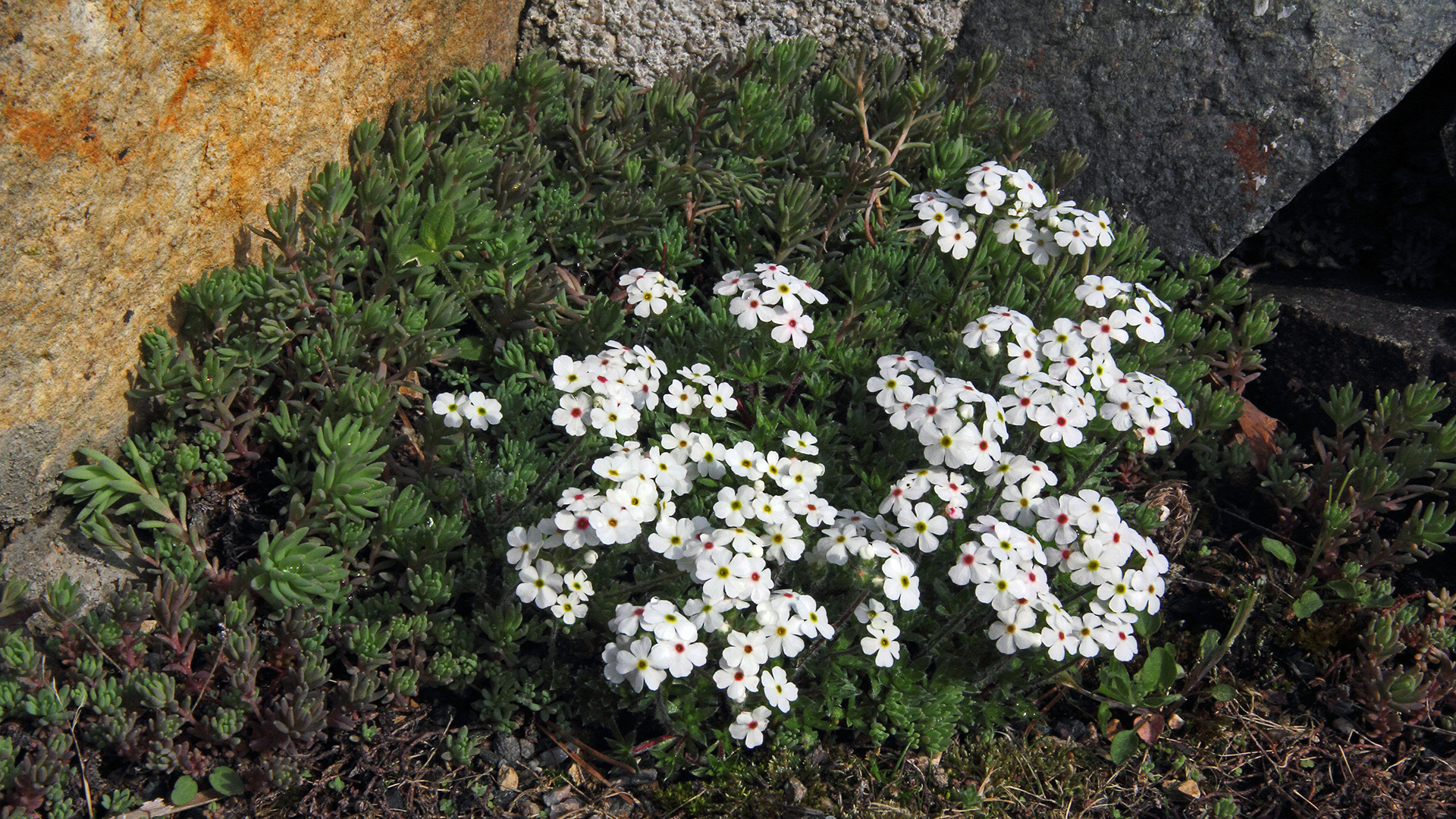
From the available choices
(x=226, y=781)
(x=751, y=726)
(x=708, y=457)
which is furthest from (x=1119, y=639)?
(x=226, y=781)

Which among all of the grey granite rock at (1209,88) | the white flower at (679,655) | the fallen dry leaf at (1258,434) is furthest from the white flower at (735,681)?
the grey granite rock at (1209,88)

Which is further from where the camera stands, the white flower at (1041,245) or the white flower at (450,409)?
the white flower at (1041,245)

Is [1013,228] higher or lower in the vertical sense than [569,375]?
higher

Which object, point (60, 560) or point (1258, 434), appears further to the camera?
point (1258, 434)

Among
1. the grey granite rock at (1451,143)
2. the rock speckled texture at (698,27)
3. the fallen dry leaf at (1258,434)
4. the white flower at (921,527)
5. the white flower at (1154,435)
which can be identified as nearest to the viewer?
the white flower at (921,527)

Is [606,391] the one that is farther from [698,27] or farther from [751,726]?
[698,27]

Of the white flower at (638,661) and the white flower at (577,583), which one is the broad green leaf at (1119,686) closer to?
the white flower at (638,661)
